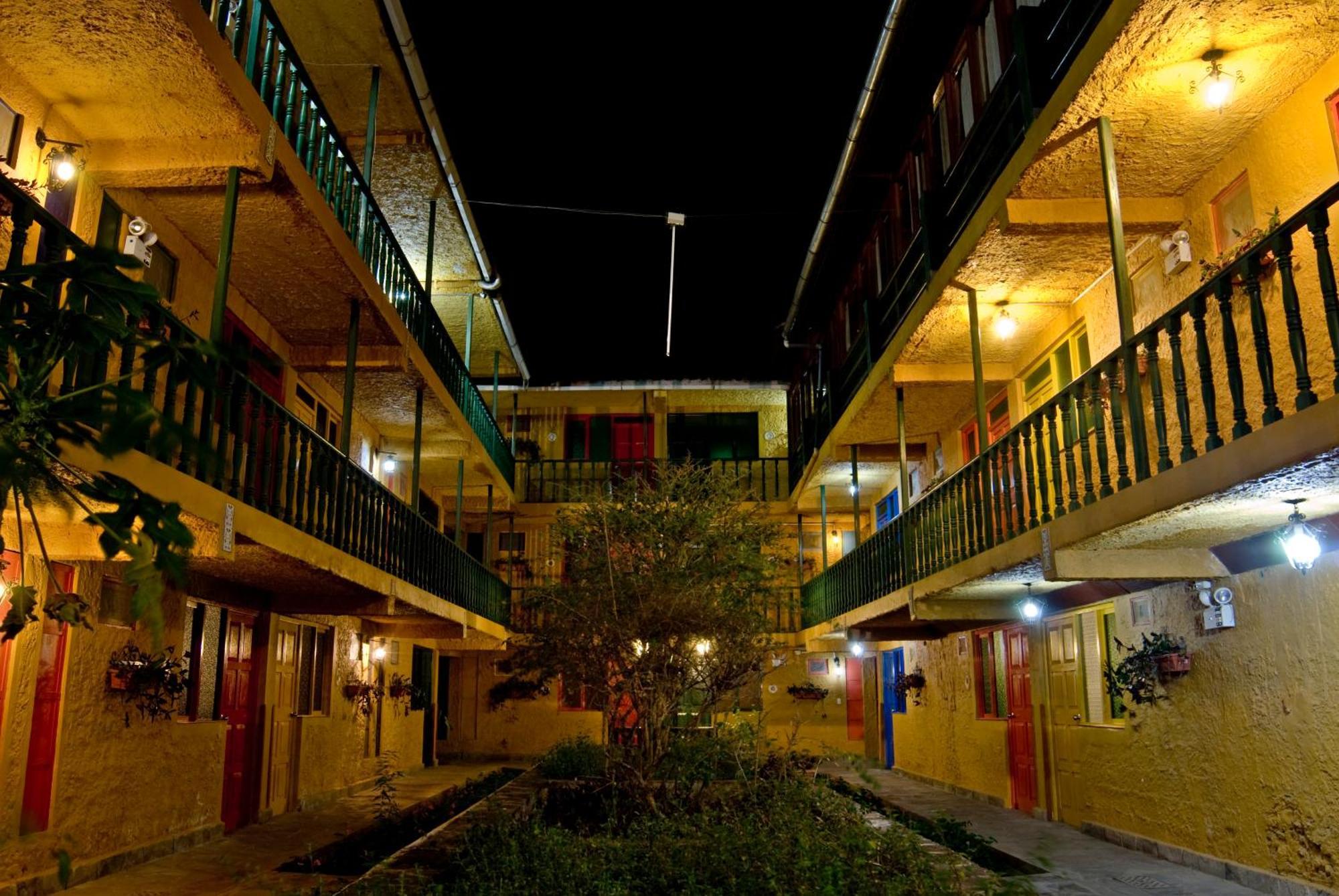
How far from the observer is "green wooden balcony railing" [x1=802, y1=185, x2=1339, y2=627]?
18.4 feet

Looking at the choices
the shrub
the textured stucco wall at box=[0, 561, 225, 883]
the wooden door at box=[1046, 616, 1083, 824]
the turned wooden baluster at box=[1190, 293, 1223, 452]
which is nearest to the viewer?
the turned wooden baluster at box=[1190, 293, 1223, 452]

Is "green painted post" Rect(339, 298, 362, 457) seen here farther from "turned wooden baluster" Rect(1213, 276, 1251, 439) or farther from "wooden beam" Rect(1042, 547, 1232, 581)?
"turned wooden baluster" Rect(1213, 276, 1251, 439)

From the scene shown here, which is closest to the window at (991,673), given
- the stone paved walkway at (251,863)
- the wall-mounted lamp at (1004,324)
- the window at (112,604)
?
the wall-mounted lamp at (1004,324)

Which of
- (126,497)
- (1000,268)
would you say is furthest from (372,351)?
(126,497)

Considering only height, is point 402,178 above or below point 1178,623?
above

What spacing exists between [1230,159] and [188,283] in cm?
934

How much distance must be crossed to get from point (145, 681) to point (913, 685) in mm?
13020

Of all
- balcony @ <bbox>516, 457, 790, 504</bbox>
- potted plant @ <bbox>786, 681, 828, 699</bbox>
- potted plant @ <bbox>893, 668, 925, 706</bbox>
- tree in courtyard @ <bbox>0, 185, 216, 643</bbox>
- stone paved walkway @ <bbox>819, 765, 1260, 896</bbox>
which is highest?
balcony @ <bbox>516, 457, 790, 504</bbox>

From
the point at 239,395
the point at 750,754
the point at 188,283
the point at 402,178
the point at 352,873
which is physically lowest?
the point at 352,873

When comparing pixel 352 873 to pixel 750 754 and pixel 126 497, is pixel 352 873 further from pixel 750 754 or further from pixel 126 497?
pixel 126 497

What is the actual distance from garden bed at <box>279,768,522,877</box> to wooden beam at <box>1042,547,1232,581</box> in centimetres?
629

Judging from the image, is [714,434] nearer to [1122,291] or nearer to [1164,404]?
[1122,291]

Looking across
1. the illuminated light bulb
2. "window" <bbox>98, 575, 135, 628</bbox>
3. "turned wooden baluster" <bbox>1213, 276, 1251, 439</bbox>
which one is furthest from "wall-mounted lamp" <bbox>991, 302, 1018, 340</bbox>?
"window" <bbox>98, 575, 135, 628</bbox>

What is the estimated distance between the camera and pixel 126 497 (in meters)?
1.79
